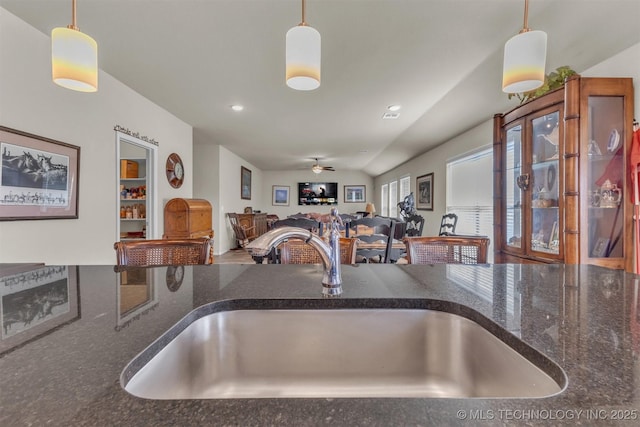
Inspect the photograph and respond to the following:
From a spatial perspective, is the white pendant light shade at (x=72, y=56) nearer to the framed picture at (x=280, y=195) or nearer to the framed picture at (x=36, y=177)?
the framed picture at (x=36, y=177)

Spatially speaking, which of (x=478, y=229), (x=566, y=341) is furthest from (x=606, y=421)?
(x=478, y=229)

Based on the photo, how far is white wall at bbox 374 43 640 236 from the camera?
76.8 inches

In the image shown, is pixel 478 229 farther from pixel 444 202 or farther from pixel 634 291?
pixel 634 291

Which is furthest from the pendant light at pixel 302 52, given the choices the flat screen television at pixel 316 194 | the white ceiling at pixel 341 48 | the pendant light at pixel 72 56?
the flat screen television at pixel 316 194

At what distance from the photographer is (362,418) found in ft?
1.12

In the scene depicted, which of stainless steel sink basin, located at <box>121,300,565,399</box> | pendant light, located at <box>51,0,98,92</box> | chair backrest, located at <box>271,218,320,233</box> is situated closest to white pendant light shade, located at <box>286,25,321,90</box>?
pendant light, located at <box>51,0,98,92</box>

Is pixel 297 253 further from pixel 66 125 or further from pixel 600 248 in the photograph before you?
pixel 66 125

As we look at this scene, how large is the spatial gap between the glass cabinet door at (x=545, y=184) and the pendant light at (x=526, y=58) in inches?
38.2

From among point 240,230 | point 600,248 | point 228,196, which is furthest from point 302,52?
point 228,196

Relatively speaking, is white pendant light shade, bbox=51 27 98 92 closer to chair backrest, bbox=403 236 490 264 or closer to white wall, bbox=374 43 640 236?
chair backrest, bbox=403 236 490 264

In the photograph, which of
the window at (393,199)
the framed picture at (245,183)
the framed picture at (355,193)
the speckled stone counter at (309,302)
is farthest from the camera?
the framed picture at (355,193)

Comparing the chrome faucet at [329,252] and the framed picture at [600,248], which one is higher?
the chrome faucet at [329,252]

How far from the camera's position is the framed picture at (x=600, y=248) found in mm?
1898

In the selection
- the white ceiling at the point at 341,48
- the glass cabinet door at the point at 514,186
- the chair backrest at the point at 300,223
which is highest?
the white ceiling at the point at 341,48
